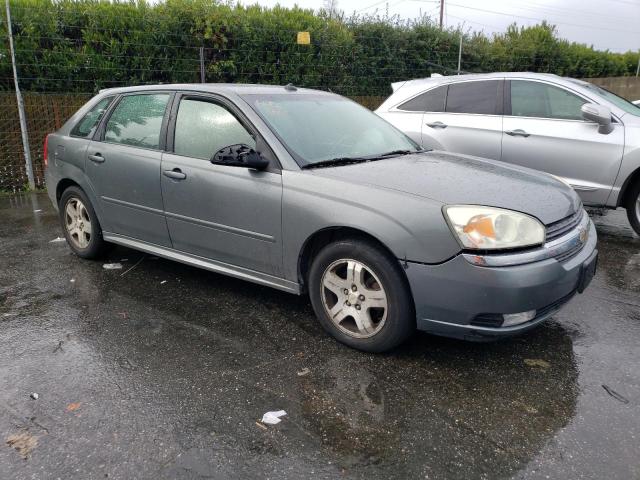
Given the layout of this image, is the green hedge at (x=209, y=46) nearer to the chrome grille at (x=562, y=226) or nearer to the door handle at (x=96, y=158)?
the door handle at (x=96, y=158)

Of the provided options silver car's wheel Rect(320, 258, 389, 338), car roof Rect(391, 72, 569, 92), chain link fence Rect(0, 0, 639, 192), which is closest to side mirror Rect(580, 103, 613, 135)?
car roof Rect(391, 72, 569, 92)

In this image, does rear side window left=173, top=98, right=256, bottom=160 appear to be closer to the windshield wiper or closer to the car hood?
the windshield wiper

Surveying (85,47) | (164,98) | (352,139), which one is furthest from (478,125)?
(85,47)

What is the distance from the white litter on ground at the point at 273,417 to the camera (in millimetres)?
2642

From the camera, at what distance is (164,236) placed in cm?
430

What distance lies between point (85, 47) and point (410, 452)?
862 cm

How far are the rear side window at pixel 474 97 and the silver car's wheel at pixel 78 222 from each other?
167 inches

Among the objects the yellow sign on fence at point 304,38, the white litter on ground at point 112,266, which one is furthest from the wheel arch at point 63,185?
the yellow sign on fence at point 304,38

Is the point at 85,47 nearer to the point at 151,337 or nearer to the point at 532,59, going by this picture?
the point at 151,337

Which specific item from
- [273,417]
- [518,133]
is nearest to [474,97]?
[518,133]

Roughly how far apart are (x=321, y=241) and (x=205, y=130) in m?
1.35

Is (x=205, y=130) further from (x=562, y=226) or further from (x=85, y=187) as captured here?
(x=562, y=226)

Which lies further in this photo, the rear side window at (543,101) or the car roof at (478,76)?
the car roof at (478,76)

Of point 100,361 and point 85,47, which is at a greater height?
point 85,47
